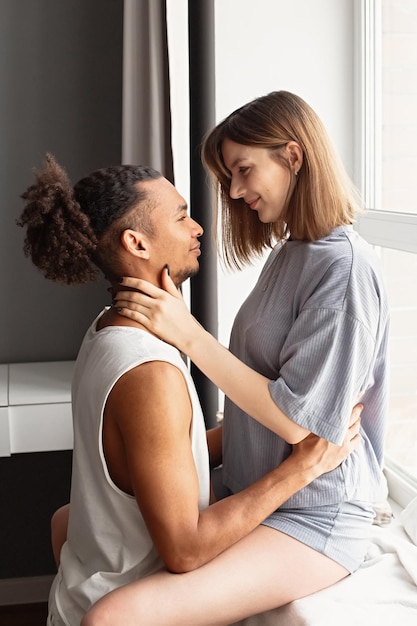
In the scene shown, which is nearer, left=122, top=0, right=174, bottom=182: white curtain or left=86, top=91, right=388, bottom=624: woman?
left=86, top=91, right=388, bottom=624: woman

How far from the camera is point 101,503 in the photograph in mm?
1569

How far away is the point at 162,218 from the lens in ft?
5.40

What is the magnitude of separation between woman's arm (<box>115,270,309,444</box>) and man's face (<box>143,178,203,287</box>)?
8 cm

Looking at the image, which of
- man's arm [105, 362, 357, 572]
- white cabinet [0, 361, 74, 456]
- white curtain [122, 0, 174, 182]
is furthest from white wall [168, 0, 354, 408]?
man's arm [105, 362, 357, 572]

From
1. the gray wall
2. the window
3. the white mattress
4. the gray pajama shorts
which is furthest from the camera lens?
the gray wall

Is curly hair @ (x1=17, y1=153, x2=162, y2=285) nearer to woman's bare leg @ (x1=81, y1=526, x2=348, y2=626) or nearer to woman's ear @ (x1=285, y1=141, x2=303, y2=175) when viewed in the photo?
woman's ear @ (x1=285, y1=141, x2=303, y2=175)

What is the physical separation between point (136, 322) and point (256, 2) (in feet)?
4.14

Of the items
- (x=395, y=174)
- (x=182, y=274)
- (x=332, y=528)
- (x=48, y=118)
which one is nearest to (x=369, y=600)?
(x=332, y=528)

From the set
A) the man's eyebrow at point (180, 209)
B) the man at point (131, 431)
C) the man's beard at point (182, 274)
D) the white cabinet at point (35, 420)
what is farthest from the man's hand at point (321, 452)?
the white cabinet at point (35, 420)

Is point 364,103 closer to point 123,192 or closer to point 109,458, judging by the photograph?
point 123,192

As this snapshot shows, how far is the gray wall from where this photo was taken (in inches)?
114

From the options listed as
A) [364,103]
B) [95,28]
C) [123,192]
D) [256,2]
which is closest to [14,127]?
[95,28]

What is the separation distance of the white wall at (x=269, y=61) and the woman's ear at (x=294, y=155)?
2.64 feet

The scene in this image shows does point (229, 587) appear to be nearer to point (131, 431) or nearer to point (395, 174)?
point (131, 431)
